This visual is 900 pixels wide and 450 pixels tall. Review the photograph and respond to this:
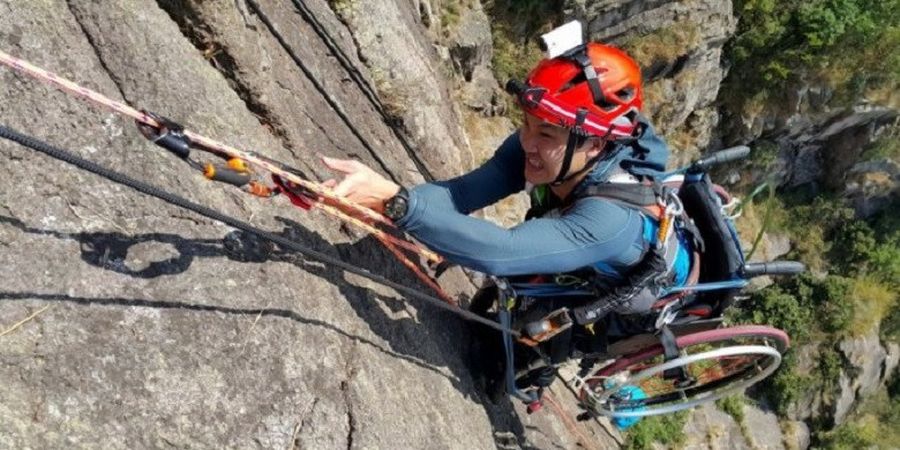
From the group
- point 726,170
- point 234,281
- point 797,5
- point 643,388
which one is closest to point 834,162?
point 726,170

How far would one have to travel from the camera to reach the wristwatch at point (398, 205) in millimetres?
3514

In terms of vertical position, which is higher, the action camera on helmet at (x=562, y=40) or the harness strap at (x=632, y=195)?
the action camera on helmet at (x=562, y=40)

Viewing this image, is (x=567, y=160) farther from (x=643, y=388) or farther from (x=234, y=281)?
(x=643, y=388)

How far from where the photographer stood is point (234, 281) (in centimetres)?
350

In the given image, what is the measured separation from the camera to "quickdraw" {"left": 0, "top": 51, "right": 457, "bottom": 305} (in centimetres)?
286

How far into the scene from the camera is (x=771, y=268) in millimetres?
4957

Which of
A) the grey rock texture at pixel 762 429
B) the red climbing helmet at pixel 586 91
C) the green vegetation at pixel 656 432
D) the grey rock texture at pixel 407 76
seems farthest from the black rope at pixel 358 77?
the grey rock texture at pixel 762 429

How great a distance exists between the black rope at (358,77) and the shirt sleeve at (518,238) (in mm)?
2391

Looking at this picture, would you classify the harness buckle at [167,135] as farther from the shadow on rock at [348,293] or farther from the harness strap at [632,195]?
the harness strap at [632,195]

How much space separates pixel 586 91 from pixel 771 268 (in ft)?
7.10

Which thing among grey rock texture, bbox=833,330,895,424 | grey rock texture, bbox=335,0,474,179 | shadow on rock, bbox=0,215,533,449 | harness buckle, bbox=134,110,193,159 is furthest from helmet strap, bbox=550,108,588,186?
grey rock texture, bbox=833,330,895,424

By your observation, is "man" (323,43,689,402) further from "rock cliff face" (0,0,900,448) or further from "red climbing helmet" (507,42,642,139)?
"rock cliff face" (0,0,900,448)

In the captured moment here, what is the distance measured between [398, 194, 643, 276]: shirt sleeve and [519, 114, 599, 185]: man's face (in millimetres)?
343

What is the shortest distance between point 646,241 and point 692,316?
152 cm
